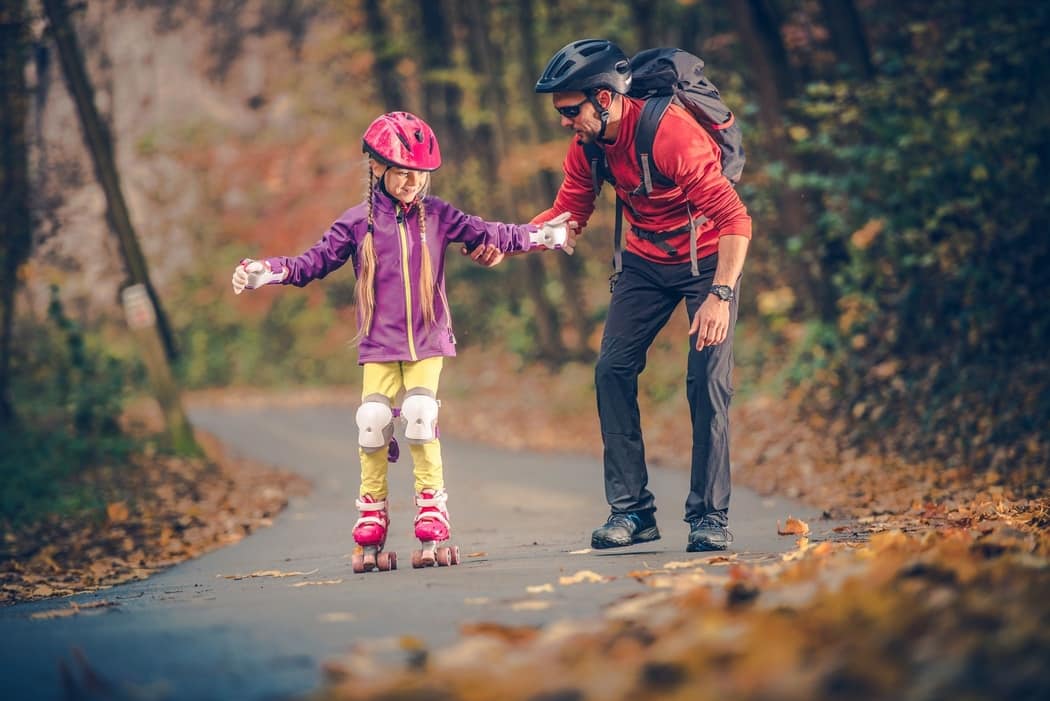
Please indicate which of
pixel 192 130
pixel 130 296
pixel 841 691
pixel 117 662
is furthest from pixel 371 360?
pixel 192 130

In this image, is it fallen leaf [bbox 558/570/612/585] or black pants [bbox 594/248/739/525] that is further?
black pants [bbox 594/248/739/525]

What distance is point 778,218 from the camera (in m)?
16.7

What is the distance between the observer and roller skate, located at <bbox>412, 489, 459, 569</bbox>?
22.3 feet

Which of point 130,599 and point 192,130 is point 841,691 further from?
point 192,130

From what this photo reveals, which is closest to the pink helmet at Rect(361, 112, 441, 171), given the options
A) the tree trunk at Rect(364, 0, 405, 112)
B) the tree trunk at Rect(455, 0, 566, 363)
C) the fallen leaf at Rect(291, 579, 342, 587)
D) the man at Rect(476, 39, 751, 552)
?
the man at Rect(476, 39, 751, 552)

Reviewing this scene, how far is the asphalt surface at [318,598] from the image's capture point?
436 cm

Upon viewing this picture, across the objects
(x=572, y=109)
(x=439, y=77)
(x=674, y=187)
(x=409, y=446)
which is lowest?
(x=409, y=446)

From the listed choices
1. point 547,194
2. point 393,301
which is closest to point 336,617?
point 393,301

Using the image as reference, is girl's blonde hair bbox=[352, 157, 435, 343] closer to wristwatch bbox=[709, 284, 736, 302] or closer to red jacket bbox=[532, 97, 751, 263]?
red jacket bbox=[532, 97, 751, 263]

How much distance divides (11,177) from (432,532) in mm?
10568

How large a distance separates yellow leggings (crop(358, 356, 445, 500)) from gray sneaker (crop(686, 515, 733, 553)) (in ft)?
4.16

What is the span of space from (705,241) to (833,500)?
3448mm

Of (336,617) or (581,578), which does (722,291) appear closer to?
(581,578)

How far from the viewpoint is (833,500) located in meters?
9.94
